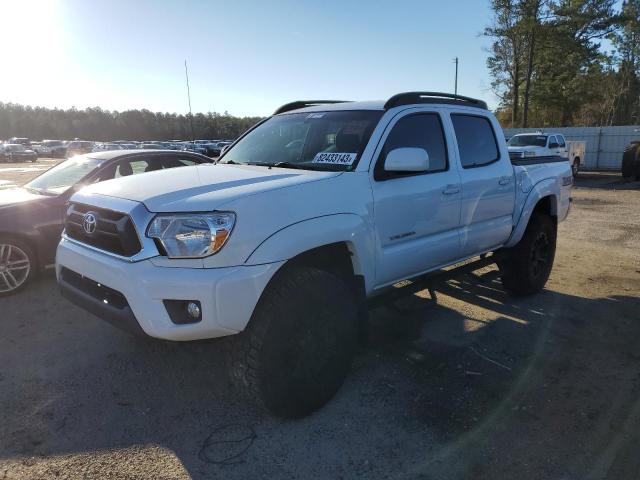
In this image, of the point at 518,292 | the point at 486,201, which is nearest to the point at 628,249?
the point at 518,292

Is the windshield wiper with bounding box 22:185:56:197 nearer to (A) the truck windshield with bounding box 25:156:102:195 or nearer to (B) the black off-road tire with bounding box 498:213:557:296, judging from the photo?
(A) the truck windshield with bounding box 25:156:102:195

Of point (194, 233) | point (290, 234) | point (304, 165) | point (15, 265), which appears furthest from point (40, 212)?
point (290, 234)

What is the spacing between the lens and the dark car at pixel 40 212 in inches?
211

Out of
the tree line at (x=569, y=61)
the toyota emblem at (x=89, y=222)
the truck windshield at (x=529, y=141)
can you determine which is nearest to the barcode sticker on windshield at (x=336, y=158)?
the toyota emblem at (x=89, y=222)

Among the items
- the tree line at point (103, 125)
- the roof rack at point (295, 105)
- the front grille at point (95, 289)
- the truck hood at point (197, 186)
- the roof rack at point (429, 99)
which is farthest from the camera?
the tree line at point (103, 125)

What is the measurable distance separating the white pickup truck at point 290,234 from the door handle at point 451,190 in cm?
2

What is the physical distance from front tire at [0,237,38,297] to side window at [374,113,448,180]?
4299 millimetres

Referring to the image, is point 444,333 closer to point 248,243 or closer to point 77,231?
point 248,243

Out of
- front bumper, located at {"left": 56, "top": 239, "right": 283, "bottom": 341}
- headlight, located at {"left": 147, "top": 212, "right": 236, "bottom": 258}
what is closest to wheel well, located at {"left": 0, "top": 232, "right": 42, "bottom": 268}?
front bumper, located at {"left": 56, "top": 239, "right": 283, "bottom": 341}

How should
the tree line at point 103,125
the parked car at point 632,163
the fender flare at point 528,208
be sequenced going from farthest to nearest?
the tree line at point 103,125 → the parked car at point 632,163 → the fender flare at point 528,208

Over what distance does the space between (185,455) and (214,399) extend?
23.8 inches

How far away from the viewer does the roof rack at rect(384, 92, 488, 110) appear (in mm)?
3709

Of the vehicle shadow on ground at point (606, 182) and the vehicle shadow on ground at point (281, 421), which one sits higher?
the vehicle shadow on ground at point (281, 421)

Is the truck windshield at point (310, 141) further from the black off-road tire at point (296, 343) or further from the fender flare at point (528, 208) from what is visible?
the fender flare at point (528, 208)
